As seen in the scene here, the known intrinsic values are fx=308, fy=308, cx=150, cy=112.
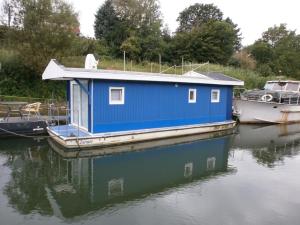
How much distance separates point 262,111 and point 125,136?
32.1ft

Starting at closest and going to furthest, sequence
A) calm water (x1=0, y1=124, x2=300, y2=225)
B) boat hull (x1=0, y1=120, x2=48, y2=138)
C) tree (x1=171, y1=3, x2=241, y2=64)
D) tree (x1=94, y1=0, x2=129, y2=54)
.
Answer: calm water (x1=0, y1=124, x2=300, y2=225)
boat hull (x1=0, y1=120, x2=48, y2=138)
tree (x1=94, y1=0, x2=129, y2=54)
tree (x1=171, y1=3, x2=241, y2=64)

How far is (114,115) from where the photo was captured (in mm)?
10664

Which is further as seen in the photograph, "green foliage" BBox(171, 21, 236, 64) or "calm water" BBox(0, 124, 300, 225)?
"green foliage" BBox(171, 21, 236, 64)

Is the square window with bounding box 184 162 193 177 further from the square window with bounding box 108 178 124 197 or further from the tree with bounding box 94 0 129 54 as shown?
the tree with bounding box 94 0 129 54

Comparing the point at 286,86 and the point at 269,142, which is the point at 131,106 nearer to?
the point at 269,142

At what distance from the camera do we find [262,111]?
17.4 meters

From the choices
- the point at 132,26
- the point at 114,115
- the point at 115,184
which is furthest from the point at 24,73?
the point at 132,26

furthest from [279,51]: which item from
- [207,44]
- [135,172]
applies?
[135,172]

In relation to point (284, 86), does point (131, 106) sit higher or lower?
lower

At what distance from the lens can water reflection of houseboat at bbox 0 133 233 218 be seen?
643 cm

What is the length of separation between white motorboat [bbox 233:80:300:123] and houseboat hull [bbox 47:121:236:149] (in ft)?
14.3

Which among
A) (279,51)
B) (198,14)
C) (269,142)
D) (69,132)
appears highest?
(198,14)

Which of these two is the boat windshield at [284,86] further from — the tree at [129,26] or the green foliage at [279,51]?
the green foliage at [279,51]

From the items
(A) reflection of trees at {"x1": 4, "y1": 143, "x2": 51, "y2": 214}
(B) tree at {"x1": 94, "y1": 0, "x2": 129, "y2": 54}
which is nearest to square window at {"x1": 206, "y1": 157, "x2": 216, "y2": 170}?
(A) reflection of trees at {"x1": 4, "y1": 143, "x2": 51, "y2": 214}
